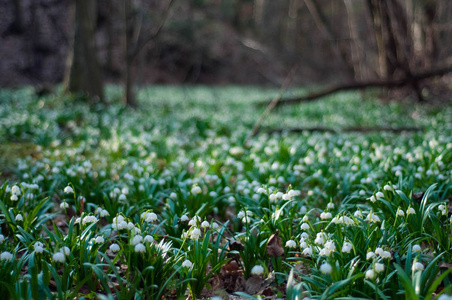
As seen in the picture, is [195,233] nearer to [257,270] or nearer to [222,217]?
[257,270]

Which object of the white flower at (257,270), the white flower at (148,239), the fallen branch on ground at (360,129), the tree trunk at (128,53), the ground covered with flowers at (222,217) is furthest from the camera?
the tree trunk at (128,53)

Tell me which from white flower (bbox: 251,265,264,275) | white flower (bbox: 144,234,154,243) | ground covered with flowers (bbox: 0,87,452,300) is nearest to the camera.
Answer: white flower (bbox: 251,265,264,275)

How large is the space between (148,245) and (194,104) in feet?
34.0

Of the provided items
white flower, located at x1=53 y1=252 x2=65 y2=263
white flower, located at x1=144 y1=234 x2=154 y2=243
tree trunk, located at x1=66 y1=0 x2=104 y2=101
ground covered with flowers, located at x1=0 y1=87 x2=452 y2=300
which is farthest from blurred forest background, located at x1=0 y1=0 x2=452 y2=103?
white flower, located at x1=53 y1=252 x2=65 y2=263

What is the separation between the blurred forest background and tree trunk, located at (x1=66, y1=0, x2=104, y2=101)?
0.08 ft

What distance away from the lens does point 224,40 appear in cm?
2150

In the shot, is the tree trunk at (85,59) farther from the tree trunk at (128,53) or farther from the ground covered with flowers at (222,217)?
the ground covered with flowers at (222,217)

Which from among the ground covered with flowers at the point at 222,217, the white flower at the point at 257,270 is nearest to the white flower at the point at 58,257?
the ground covered with flowers at the point at 222,217

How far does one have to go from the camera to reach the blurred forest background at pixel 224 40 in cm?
939

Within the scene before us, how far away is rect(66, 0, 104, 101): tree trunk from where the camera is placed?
8.98m

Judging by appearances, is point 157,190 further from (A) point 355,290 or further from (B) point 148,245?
(A) point 355,290

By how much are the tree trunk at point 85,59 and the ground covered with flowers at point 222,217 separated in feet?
9.96

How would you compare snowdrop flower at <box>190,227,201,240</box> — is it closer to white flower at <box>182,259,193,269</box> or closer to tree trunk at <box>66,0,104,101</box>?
white flower at <box>182,259,193,269</box>

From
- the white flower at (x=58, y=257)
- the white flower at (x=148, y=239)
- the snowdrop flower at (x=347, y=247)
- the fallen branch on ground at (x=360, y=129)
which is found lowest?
the white flower at (x=58, y=257)
